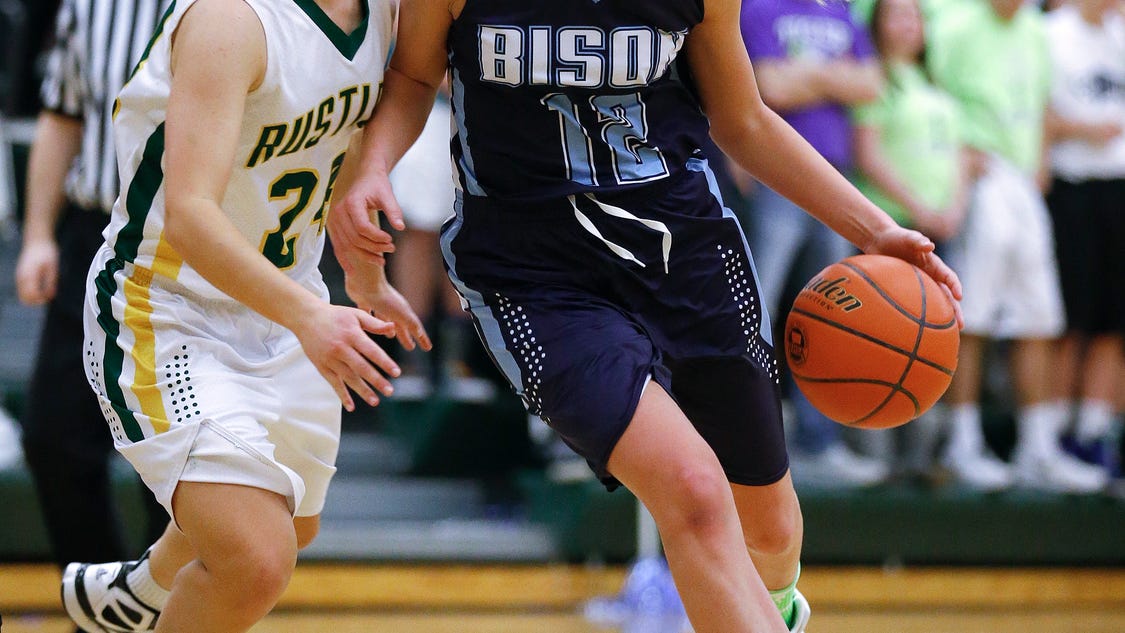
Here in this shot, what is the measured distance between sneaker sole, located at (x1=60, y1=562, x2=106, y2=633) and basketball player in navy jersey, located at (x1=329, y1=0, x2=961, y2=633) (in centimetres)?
111

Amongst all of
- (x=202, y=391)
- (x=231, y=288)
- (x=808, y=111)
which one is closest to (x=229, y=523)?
(x=202, y=391)

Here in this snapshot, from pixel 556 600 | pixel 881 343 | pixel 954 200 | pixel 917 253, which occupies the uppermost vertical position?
pixel 917 253

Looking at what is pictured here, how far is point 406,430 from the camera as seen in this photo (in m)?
6.42

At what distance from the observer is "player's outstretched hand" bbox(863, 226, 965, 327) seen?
3.04m

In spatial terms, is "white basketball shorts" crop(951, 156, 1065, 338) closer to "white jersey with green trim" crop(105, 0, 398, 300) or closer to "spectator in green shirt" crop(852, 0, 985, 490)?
"spectator in green shirt" crop(852, 0, 985, 490)

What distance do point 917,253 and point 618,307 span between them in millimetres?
791

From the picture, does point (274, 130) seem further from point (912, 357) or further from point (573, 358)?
point (912, 357)

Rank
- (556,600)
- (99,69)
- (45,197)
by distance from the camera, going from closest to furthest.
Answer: (99,69) < (45,197) < (556,600)

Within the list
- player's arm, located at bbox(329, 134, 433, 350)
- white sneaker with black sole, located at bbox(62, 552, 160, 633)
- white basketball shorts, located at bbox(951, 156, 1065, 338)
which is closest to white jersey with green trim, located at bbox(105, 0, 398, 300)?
player's arm, located at bbox(329, 134, 433, 350)

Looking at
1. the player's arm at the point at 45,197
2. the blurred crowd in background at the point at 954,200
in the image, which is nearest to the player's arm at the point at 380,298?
the player's arm at the point at 45,197

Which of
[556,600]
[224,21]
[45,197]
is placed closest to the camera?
[224,21]

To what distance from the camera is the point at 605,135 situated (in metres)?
2.73

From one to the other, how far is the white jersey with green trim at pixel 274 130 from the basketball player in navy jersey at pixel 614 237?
10 cm

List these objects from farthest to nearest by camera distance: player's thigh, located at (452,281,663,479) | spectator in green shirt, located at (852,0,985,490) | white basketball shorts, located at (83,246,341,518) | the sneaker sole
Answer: spectator in green shirt, located at (852,0,985,490), the sneaker sole, white basketball shorts, located at (83,246,341,518), player's thigh, located at (452,281,663,479)
